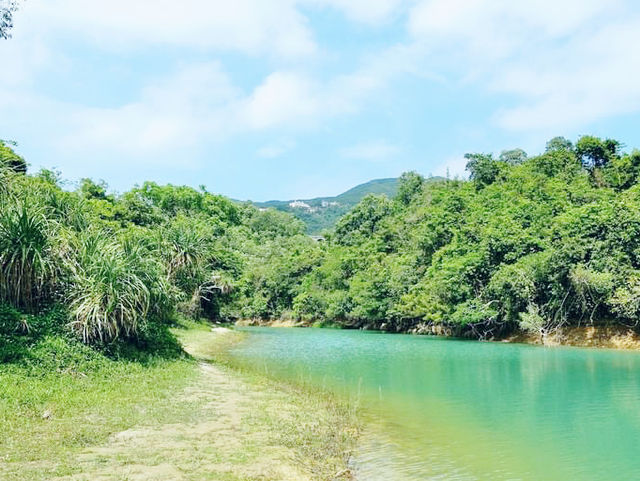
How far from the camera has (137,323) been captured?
16.6 metres

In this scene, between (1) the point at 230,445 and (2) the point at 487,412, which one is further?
(2) the point at 487,412

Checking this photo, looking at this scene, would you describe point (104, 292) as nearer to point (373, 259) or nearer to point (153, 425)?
point (153, 425)

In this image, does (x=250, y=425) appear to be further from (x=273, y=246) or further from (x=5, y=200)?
(x=273, y=246)

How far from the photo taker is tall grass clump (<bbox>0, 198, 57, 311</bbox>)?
46.8ft

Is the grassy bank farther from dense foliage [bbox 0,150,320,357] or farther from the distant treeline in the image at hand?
the distant treeline

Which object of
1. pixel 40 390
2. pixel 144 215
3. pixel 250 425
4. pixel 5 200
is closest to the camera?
pixel 250 425

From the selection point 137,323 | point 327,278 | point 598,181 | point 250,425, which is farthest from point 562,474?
point 327,278

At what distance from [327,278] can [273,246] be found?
23.5 meters

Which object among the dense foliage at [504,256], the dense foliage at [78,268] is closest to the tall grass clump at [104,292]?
the dense foliage at [78,268]

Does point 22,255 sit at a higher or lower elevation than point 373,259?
lower

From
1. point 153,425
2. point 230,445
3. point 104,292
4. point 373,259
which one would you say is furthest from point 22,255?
point 373,259

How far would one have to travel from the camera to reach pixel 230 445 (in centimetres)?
909

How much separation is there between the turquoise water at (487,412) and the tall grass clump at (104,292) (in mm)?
5754

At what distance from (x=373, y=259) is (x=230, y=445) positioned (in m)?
54.3
